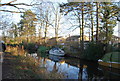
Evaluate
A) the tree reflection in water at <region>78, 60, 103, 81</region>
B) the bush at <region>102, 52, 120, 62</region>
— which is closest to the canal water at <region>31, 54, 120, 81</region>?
the tree reflection in water at <region>78, 60, 103, 81</region>

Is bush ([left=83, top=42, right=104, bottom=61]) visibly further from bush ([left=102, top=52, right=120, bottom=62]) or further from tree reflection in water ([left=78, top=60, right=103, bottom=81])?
tree reflection in water ([left=78, top=60, right=103, bottom=81])

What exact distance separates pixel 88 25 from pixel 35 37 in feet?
57.3

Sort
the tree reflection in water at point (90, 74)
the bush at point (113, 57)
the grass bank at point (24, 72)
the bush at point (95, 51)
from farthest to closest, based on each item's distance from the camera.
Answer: the bush at point (95, 51) → the bush at point (113, 57) → the tree reflection in water at point (90, 74) → the grass bank at point (24, 72)

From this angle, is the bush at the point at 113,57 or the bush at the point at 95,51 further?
the bush at the point at 95,51

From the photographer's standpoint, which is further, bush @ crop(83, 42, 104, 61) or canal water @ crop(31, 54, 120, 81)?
bush @ crop(83, 42, 104, 61)

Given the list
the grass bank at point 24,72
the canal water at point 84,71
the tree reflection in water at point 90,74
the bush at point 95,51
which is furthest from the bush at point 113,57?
the grass bank at point 24,72

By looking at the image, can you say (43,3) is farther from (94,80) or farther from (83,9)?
(83,9)

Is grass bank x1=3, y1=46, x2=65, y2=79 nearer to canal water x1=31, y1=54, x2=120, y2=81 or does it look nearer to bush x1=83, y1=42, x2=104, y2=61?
canal water x1=31, y1=54, x2=120, y2=81

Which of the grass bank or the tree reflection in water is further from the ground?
the grass bank

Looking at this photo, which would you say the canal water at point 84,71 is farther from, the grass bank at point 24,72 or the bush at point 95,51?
the bush at point 95,51

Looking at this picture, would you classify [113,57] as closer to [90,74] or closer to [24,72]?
[90,74]

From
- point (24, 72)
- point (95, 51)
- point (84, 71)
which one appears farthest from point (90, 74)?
point (24, 72)

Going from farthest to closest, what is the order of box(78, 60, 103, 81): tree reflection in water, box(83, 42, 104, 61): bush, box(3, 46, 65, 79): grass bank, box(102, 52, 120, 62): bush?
box(83, 42, 104, 61): bush < box(102, 52, 120, 62): bush < box(78, 60, 103, 81): tree reflection in water < box(3, 46, 65, 79): grass bank

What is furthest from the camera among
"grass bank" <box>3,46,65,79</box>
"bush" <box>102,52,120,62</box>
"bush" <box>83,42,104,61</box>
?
"bush" <box>83,42,104,61</box>
